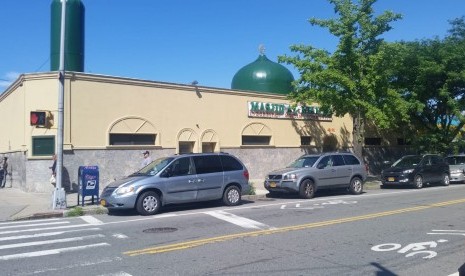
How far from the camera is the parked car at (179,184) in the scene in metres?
13.2

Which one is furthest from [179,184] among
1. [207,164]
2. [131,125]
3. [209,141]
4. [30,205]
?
[209,141]

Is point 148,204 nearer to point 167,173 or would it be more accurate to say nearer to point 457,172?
point 167,173

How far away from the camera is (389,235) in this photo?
382 inches

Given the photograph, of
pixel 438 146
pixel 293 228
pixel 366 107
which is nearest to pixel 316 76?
pixel 366 107

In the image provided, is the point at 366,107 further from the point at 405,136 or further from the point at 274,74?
the point at 405,136

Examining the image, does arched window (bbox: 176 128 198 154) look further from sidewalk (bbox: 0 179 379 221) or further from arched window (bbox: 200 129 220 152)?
sidewalk (bbox: 0 179 379 221)

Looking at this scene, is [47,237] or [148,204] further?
[148,204]

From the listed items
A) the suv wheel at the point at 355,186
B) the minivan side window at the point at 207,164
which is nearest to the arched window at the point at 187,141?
the minivan side window at the point at 207,164

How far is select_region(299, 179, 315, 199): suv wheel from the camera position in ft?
56.6

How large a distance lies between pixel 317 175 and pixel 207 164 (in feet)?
16.0

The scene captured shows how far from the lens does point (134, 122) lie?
20.8 metres

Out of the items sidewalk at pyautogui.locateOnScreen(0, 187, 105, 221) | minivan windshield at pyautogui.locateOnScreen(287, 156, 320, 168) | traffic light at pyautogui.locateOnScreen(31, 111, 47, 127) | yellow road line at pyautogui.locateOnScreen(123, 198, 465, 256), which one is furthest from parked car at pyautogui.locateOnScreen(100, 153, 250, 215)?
yellow road line at pyautogui.locateOnScreen(123, 198, 465, 256)

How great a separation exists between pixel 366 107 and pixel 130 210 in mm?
13119

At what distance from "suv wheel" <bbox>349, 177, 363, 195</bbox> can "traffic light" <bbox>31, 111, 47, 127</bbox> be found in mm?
11476
